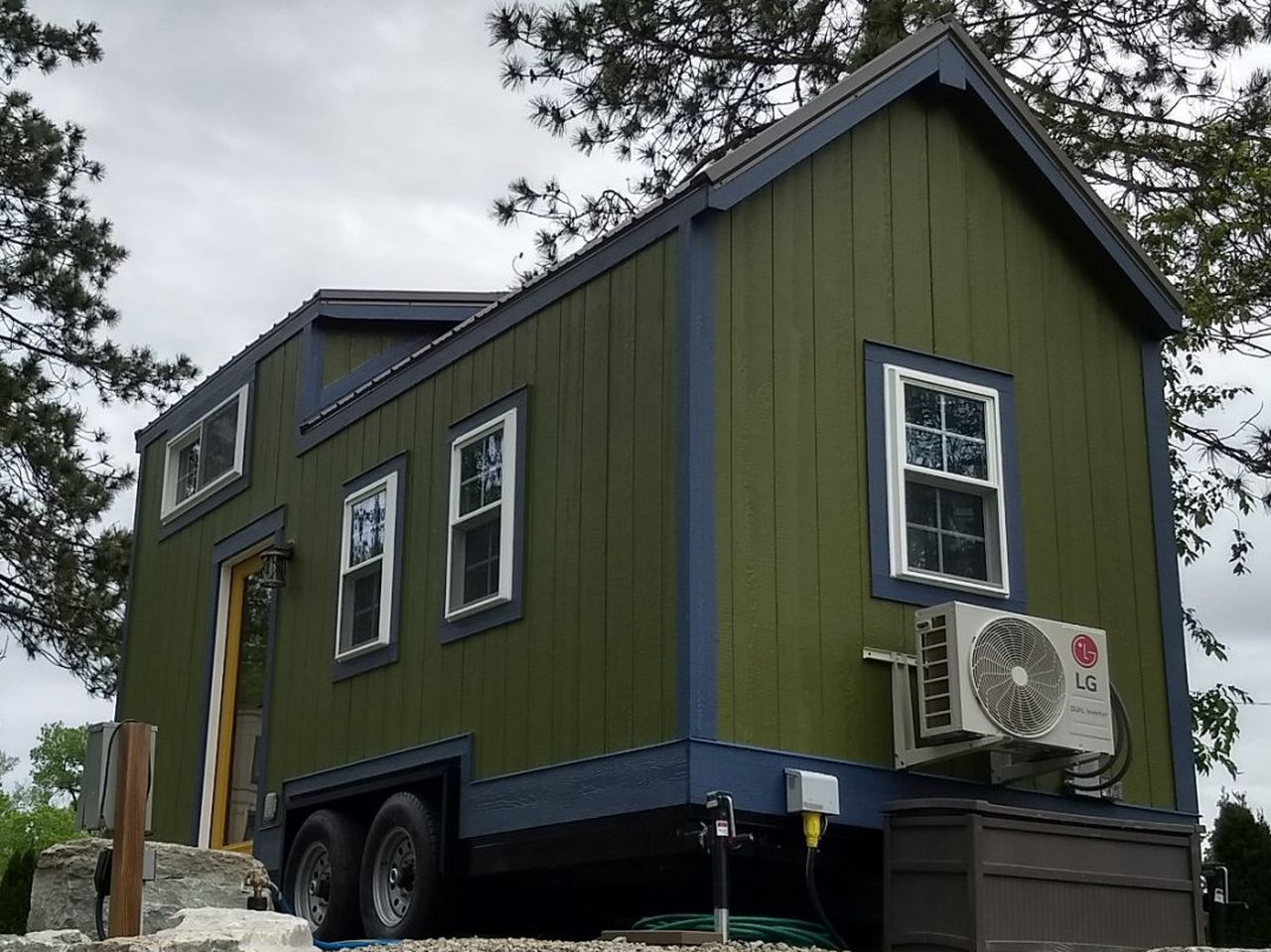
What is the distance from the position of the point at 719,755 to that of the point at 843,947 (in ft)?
3.56

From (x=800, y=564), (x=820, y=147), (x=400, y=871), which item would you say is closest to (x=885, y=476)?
(x=800, y=564)

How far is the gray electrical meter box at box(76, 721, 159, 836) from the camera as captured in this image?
696 cm

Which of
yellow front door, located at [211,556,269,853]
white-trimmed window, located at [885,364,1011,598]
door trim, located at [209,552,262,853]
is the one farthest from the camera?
door trim, located at [209,552,262,853]

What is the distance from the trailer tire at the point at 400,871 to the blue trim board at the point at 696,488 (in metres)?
1.98

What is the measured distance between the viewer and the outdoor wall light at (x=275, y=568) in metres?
10.8

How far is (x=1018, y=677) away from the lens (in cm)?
752

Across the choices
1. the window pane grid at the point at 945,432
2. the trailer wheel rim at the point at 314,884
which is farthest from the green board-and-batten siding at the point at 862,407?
the trailer wheel rim at the point at 314,884

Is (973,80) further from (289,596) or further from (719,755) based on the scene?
(289,596)

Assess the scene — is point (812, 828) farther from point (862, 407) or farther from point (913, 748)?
point (862, 407)

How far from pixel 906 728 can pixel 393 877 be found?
289cm

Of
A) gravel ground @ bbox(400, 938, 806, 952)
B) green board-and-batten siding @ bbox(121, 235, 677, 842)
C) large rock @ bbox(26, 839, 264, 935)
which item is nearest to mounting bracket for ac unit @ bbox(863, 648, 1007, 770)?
green board-and-batten siding @ bbox(121, 235, 677, 842)

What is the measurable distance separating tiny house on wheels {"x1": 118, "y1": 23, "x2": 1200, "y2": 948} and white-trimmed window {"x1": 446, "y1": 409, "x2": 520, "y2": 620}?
0.02 m

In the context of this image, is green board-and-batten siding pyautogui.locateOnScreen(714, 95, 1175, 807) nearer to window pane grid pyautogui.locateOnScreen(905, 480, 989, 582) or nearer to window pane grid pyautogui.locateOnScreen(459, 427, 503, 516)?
window pane grid pyautogui.locateOnScreen(905, 480, 989, 582)

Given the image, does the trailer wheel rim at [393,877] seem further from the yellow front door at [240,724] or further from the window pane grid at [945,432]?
the window pane grid at [945,432]
